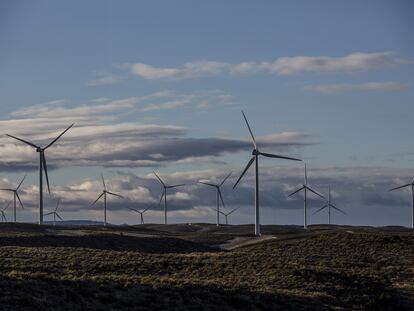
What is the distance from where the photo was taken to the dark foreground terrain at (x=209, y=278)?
38250 mm

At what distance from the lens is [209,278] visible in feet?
171

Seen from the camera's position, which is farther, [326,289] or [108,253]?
[108,253]

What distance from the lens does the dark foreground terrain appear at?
1506 inches

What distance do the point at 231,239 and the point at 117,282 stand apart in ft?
223

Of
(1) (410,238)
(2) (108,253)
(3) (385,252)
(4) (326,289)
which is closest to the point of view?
(4) (326,289)

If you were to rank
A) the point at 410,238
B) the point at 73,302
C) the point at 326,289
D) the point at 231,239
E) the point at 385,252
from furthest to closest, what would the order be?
the point at 231,239 < the point at 410,238 < the point at 385,252 < the point at 326,289 < the point at 73,302

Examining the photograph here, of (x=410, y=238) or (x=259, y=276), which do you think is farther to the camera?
(x=410, y=238)

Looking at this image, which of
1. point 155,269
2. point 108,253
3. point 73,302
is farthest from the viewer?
point 108,253

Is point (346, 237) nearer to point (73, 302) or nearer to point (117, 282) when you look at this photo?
point (117, 282)

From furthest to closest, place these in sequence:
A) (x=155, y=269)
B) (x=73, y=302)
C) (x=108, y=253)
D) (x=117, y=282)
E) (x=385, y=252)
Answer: (x=385, y=252)
(x=108, y=253)
(x=155, y=269)
(x=117, y=282)
(x=73, y=302)

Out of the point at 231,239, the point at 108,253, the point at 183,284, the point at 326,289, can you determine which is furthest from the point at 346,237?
the point at 183,284

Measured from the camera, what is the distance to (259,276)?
5331 cm

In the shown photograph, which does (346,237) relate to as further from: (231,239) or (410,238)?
(231,239)

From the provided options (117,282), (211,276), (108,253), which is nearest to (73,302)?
(117,282)
